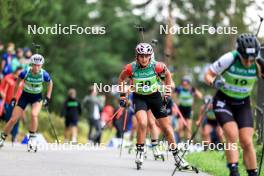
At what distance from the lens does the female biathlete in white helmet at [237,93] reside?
10.4 m

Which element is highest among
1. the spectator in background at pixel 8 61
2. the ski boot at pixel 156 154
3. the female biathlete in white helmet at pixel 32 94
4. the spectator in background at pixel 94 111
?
the spectator in background at pixel 8 61

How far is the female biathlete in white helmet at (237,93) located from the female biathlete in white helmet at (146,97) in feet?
11.1

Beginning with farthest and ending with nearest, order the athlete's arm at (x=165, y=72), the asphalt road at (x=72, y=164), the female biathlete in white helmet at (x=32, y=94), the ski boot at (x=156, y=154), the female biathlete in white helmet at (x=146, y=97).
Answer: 1. the ski boot at (x=156, y=154)
2. the female biathlete in white helmet at (x=32, y=94)
3. the athlete's arm at (x=165, y=72)
4. the female biathlete in white helmet at (x=146, y=97)
5. the asphalt road at (x=72, y=164)

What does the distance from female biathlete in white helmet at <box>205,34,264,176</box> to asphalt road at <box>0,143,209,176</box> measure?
2.93 meters

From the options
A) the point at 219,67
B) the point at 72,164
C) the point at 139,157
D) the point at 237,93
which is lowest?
the point at 72,164

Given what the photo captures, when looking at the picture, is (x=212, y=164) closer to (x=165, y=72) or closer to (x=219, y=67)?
(x=165, y=72)

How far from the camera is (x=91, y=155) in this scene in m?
17.8

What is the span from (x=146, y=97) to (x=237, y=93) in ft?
12.6

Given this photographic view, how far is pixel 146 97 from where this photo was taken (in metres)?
14.4

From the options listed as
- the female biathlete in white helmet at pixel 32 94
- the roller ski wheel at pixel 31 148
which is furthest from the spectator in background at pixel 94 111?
the female biathlete in white helmet at pixel 32 94

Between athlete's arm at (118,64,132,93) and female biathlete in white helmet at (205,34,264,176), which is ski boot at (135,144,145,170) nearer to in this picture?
athlete's arm at (118,64,132,93)

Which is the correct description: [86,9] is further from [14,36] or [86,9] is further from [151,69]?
[151,69]

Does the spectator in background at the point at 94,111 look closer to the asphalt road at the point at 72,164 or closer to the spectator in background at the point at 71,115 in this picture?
the spectator in background at the point at 71,115

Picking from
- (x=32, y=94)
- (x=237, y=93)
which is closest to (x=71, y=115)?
(x=32, y=94)
